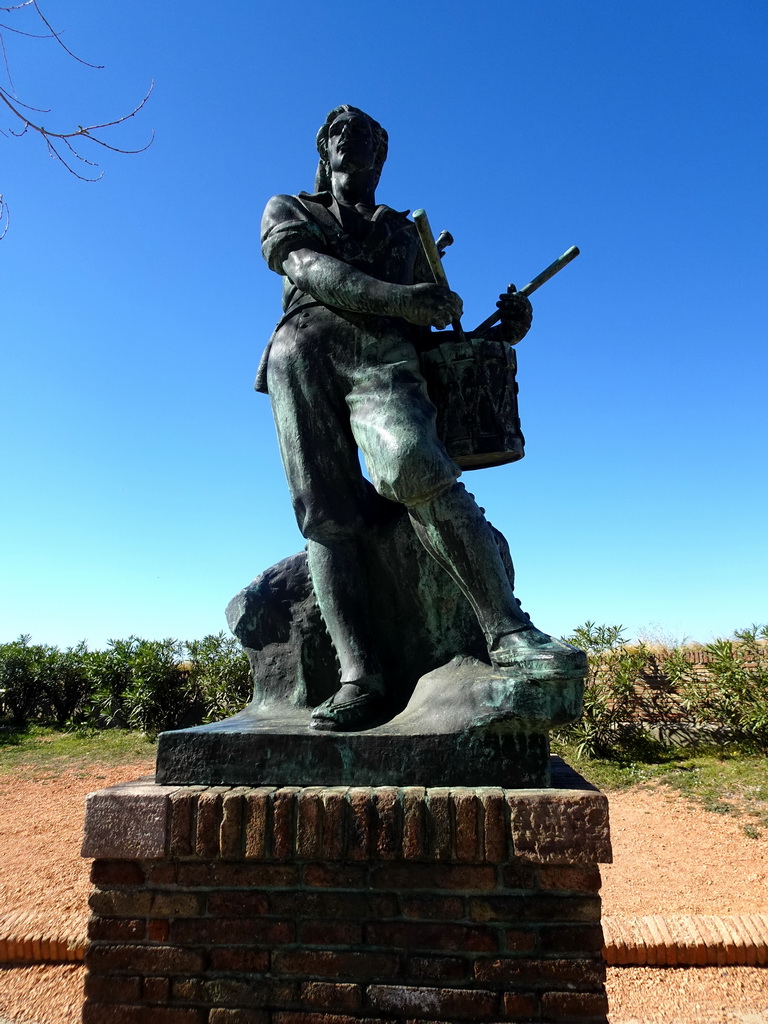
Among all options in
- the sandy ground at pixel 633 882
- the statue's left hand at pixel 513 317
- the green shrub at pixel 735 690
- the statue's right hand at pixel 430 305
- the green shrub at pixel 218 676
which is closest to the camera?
the statue's right hand at pixel 430 305

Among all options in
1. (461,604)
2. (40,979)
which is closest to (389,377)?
(461,604)

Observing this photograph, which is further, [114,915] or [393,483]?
[393,483]

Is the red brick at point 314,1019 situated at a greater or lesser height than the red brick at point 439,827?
lesser

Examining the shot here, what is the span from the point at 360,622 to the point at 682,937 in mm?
2390

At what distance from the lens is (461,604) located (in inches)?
97.7

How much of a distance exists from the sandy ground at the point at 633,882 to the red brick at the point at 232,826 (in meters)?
1.87

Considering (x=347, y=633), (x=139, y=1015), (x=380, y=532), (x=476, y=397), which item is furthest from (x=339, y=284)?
(x=139, y=1015)

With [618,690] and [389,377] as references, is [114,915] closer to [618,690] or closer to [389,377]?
[389,377]

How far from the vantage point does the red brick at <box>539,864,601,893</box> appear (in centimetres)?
191

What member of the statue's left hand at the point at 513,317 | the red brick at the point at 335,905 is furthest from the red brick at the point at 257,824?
the statue's left hand at the point at 513,317

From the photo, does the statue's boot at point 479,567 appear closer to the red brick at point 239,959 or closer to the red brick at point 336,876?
the red brick at point 336,876

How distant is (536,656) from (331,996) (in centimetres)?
101

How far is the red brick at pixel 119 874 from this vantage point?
81.2 inches

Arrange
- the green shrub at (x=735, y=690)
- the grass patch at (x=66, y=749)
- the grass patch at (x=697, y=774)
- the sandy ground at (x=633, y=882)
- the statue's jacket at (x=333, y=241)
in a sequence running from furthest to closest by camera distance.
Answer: the grass patch at (x=66, y=749)
the green shrub at (x=735, y=690)
the grass patch at (x=697, y=774)
the sandy ground at (x=633, y=882)
the statue's jacket at (x=333, y=241)
